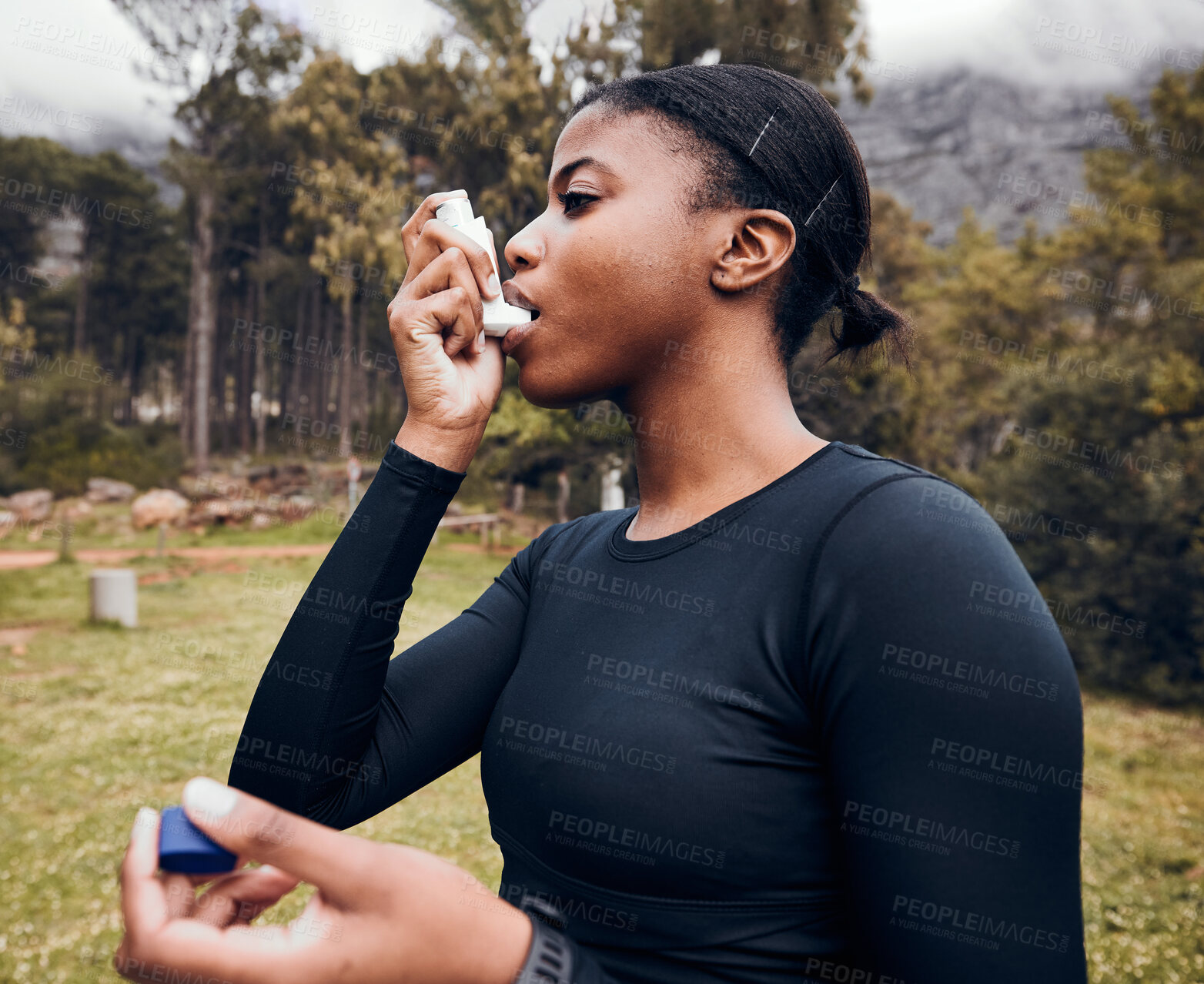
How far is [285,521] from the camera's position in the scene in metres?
22.0

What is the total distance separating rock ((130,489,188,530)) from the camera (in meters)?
20.9

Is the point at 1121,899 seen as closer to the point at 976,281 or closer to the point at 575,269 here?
the point at 575,269

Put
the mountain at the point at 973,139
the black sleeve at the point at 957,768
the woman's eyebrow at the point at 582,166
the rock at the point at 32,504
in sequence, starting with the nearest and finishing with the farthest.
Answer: the black sleeve at the point at 957,768
the woman's eyebrow at the point at 582,166
the rock at the point at 32,504
the mountain at the point at 973,139

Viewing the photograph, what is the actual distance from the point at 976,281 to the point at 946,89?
10398 cm

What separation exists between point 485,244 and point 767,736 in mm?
1079

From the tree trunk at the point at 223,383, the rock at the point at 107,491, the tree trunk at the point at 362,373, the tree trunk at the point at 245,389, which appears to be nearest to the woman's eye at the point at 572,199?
the rock at the point at 107,491

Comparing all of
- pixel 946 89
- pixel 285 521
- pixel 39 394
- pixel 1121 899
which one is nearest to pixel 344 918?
pixel 1121 899

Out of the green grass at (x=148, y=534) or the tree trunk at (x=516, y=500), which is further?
the tree trunk at (x=516, y=500)

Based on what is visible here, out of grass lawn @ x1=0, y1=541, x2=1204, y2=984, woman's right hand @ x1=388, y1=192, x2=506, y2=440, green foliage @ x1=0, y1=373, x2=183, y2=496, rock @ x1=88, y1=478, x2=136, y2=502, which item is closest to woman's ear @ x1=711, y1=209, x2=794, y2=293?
woman's right hand @ x1=388, y1=192, x2=506, y2=440

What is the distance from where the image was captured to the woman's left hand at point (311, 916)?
2.94ft

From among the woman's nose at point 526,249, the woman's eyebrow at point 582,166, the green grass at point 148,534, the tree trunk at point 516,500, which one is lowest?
the green grass at point 148,534

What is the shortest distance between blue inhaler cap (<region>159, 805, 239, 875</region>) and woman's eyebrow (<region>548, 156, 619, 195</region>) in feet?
4.00

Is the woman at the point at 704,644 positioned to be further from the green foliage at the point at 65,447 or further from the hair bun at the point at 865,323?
the green foliage at the point at 65,447

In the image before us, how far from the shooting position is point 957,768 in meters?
1.13
